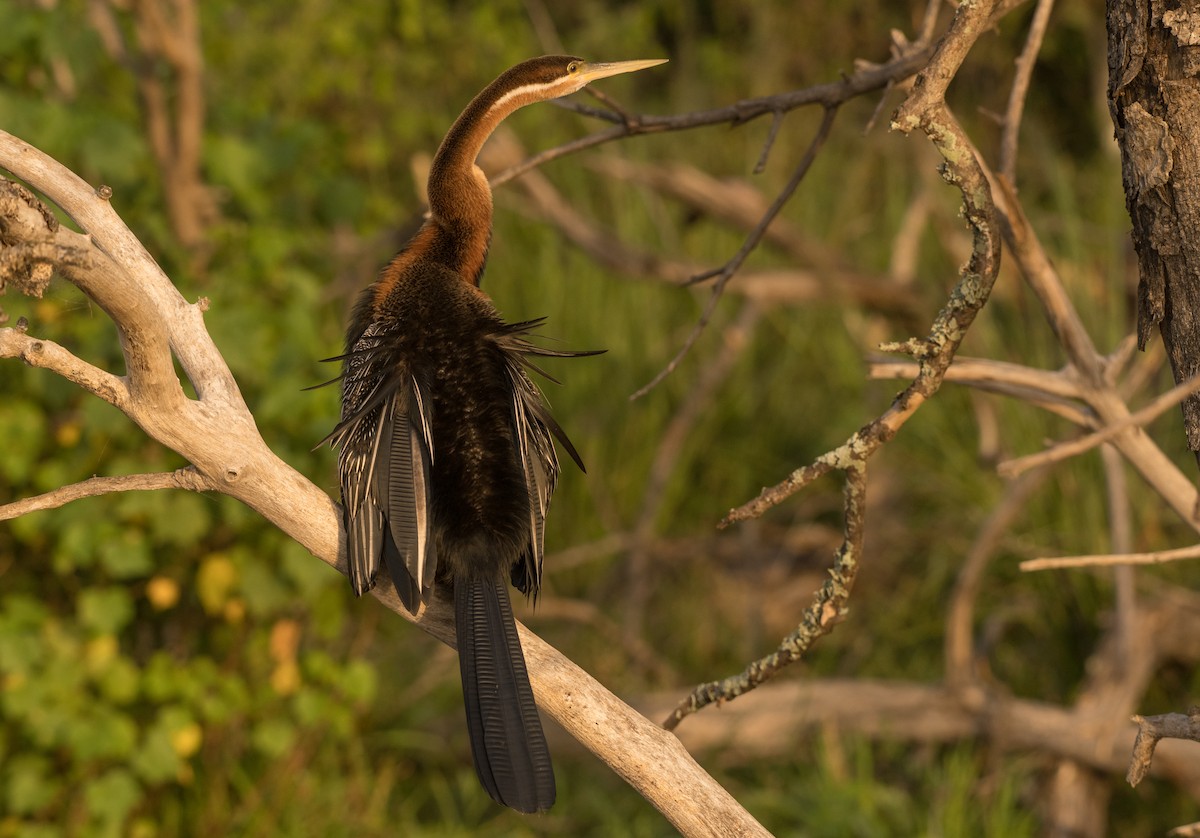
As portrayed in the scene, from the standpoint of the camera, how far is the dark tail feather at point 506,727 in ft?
5.69

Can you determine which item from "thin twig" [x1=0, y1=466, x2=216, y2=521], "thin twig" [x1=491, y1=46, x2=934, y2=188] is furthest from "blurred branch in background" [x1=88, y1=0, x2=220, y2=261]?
"thin twig" [x1=0, y1=466, x2=216, y2=521]

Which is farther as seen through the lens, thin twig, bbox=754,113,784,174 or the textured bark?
thin twig, bbox=754,113,784,174

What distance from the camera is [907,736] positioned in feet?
13.8

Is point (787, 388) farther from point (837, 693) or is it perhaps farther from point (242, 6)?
point (242, 6)

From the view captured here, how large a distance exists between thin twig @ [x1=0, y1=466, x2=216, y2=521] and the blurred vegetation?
0.28 m

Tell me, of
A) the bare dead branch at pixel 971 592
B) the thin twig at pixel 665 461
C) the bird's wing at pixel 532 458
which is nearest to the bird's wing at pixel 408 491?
the bird's wing at pixel 532 458

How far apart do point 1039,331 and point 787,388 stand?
131 cm

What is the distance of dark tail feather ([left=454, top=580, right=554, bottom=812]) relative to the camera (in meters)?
1.73

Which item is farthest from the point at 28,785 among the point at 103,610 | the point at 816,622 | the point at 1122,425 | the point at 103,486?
the point at 1122,425

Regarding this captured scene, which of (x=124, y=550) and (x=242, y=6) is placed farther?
(x=242, y=6)

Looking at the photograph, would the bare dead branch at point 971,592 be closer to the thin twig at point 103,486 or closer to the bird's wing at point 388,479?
the bird's wing at point 388,479

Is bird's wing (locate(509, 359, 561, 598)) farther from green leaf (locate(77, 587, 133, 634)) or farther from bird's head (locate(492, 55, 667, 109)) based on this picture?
green leaf (locate(77, 587, 133, 634))

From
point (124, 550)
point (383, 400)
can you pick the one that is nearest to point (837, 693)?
point (124, 550)

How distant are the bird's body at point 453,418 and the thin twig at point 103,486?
251mm
